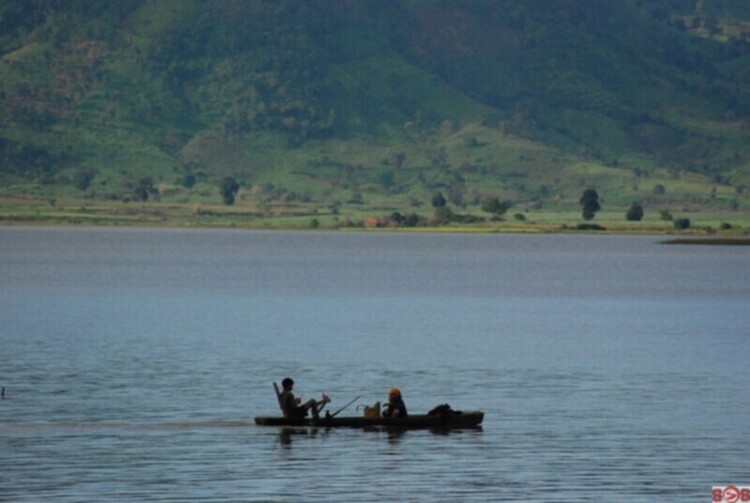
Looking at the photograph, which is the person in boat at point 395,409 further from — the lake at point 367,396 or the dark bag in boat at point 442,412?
the dark bag in boat at point 442,412

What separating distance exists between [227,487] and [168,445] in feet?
27.8

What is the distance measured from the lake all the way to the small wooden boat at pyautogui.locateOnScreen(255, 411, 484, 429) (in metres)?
0.36

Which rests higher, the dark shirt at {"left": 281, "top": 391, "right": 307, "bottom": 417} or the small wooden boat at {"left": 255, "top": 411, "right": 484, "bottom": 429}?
the dark shirt at {"left": 281, "top": 391, "right": 307, "bottom": 417}

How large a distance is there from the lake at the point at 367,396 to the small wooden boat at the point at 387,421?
14.4 inches

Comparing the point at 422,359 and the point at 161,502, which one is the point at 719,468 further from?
the point at 422,359

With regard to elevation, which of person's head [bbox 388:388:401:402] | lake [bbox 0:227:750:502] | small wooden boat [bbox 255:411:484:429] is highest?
person's head [bbox 388:388:401:402]

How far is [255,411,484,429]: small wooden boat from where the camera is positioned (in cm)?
6094

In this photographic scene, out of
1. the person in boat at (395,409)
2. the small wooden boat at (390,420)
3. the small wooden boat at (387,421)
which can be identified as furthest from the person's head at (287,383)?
the person in boat at (395,409)

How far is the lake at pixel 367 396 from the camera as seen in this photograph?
51.7m

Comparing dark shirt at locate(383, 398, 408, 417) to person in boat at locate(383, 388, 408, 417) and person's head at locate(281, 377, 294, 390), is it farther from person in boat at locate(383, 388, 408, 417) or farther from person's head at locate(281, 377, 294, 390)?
person's head at locate(281, 377, 294, 390)

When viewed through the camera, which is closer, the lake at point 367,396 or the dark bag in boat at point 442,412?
the lake at point 367,396

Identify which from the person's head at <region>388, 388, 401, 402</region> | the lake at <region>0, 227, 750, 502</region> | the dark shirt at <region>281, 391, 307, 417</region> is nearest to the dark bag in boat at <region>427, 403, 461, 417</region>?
the lake at <region>0, 227, 750, 502</region>

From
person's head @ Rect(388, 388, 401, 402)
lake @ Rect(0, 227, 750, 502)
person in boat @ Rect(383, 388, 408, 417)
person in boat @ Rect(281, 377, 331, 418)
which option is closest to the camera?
lake @ Rect(0, 227, 750, 502)

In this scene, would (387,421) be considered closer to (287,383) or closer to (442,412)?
(442,412)
